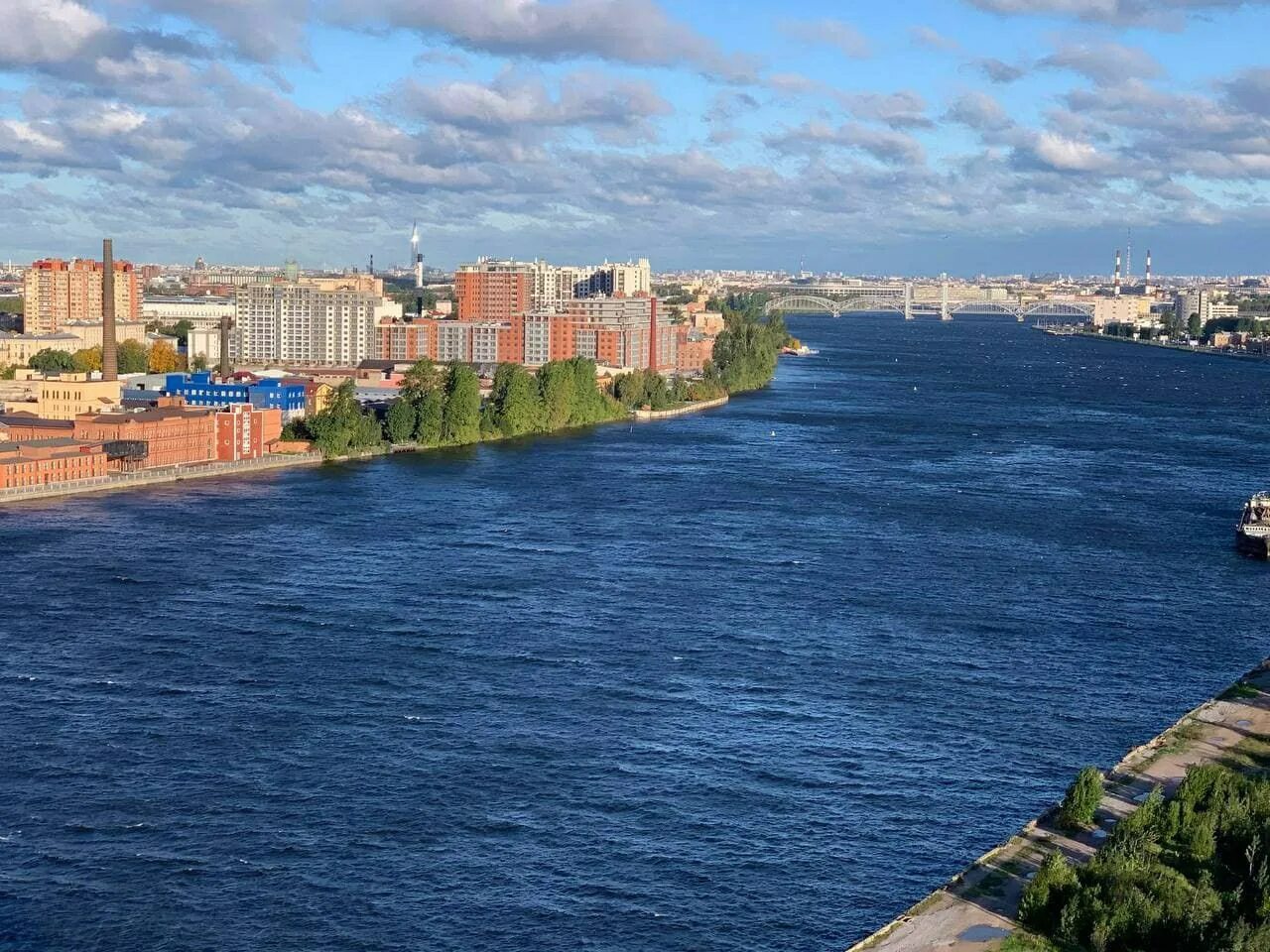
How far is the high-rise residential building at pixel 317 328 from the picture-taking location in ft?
129

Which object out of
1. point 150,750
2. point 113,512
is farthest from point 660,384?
point 150,750

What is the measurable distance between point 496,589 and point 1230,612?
615 centimetres

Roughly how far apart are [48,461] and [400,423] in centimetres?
645

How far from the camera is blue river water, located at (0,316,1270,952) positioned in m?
8.33

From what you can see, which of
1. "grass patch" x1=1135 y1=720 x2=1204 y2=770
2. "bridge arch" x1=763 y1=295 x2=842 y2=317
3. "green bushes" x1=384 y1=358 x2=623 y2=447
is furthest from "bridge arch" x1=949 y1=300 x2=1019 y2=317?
"grass patch" x1=1135 y1=720 x2=1204 y2=770

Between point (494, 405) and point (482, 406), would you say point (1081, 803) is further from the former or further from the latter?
point (482, 406)

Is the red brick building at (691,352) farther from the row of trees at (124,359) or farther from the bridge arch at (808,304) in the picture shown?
the bridge arch at (808,304)

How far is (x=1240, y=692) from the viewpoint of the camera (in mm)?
11367

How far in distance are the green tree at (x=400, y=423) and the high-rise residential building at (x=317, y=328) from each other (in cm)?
1386

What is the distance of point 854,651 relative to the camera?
1265 cm

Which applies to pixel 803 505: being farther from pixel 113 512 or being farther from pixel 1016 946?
pixel 1016 946

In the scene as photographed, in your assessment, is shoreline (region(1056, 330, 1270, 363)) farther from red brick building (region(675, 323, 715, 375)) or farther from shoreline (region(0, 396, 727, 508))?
shoreline (region(0, 396, 727, 508))

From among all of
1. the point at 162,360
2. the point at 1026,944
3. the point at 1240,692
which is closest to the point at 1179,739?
the point at 1240,692

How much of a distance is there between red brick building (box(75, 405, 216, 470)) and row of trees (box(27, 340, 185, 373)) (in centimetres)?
980
